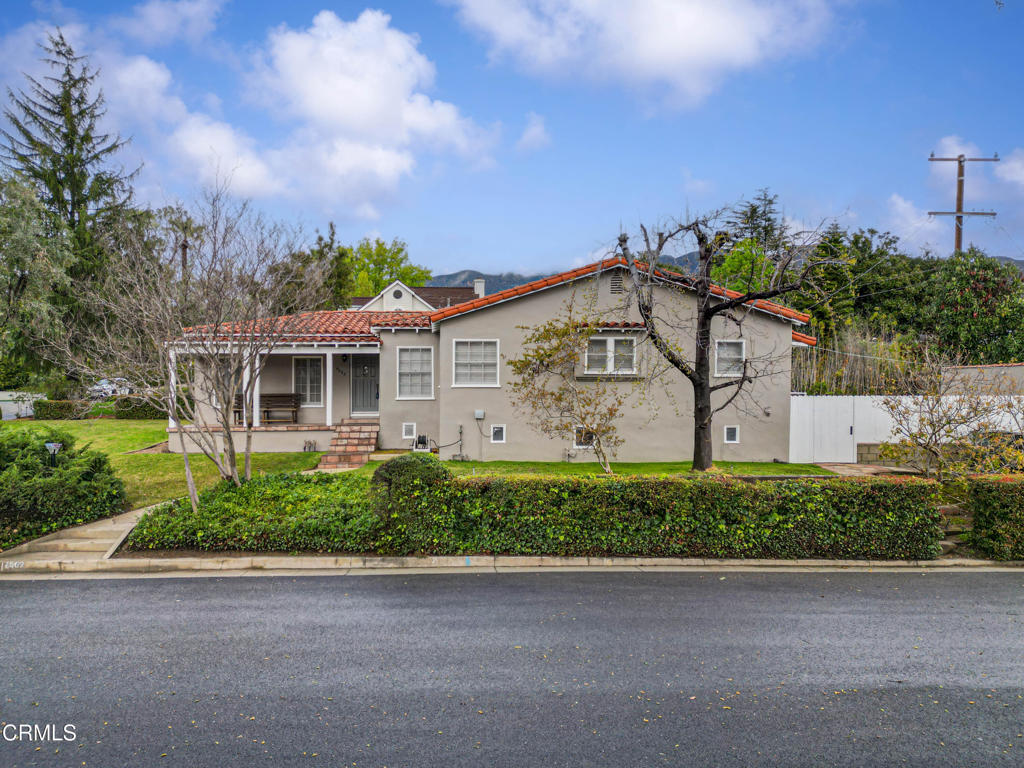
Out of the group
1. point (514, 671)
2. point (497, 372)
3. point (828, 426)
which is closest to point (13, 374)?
point (497, 372)

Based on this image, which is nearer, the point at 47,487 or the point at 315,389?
the point at 47,487

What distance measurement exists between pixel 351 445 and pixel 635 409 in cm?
754

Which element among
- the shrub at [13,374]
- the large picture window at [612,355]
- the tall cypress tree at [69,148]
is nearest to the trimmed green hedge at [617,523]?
the large picture window at [612,355]

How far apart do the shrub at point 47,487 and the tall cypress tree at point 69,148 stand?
23.3 meters

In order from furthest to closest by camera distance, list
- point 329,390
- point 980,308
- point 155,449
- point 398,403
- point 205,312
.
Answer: point 980,308 → point 329,390 → point 155,449 → point 398,403 → point 205,312

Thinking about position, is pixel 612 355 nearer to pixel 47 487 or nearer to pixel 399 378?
pixel 399 378

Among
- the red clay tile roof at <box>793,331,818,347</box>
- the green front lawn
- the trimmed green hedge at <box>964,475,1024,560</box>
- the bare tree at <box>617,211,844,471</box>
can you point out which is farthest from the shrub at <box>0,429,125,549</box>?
the red clay tile roof at <box>793,331,818,347</box>

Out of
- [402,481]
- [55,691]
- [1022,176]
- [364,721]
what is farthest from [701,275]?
[1022,176]

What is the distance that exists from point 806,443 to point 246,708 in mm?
14566

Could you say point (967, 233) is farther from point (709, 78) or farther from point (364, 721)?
point (364, 721)

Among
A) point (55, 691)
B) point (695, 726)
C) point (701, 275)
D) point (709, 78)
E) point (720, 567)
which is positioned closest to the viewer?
point (695, 726)

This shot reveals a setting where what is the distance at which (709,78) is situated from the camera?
17.5 m

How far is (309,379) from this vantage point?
18.4 metres

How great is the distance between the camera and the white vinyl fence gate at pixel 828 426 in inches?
599
